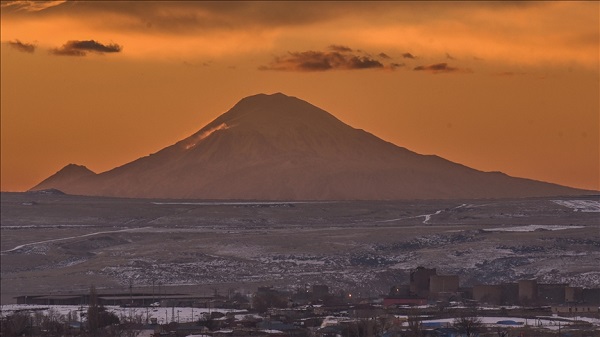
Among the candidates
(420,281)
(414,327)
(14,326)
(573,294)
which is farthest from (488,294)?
(14,326)

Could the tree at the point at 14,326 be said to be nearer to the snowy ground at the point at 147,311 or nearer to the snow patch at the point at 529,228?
the snowy ground at the point at 147,311

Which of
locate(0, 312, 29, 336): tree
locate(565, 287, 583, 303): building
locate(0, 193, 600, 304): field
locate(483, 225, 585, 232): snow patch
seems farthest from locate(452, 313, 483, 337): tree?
locate(483, 225, 585, 232): snow patch

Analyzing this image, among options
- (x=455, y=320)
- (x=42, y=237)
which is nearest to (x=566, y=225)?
(x=42, y=237)

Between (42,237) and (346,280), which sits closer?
(346,280)

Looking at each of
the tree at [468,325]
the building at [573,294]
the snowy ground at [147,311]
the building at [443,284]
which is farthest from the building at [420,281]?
the tree at [468,325]

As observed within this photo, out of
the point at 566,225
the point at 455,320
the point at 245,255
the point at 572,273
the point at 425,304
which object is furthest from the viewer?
the point at 566,225

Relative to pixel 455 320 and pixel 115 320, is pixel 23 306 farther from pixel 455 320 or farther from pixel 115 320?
pixel 455 320
